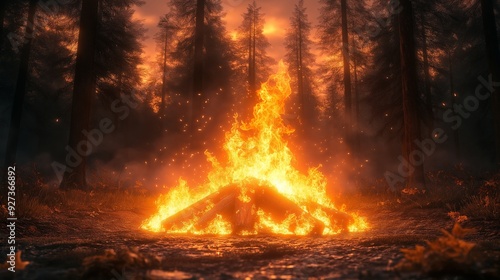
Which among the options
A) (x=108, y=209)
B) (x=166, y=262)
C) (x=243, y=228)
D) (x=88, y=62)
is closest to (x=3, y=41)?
(x=88, y=62)

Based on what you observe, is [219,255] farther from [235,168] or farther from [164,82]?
[164,82]

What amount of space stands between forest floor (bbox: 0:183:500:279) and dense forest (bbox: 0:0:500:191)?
415 cm

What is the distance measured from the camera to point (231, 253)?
504 centimetres

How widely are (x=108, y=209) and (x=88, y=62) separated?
5.46m

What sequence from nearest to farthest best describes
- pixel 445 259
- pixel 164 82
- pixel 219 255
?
1. pixel 445 259
2. pixel 219 255
3. pixel 164 82

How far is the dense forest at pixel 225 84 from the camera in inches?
532

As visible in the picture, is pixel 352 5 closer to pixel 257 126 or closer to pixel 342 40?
pixel 342 40

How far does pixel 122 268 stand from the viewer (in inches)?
137

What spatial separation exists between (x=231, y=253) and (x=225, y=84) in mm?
19648

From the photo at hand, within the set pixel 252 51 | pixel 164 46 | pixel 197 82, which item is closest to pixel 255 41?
pixel 252 51

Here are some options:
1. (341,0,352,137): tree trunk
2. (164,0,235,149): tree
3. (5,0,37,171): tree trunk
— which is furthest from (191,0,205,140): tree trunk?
(5,0,37,171): tree trunk

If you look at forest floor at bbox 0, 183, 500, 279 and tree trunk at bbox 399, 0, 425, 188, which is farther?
tree trunk at bbox 399, 0, 425, 188

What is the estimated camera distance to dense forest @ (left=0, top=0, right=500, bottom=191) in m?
13.5

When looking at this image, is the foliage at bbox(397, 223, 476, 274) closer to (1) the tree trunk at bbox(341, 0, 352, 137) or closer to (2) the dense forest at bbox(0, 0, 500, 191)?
(2) the dense forest at bbox(0, 0, 500, 191)
